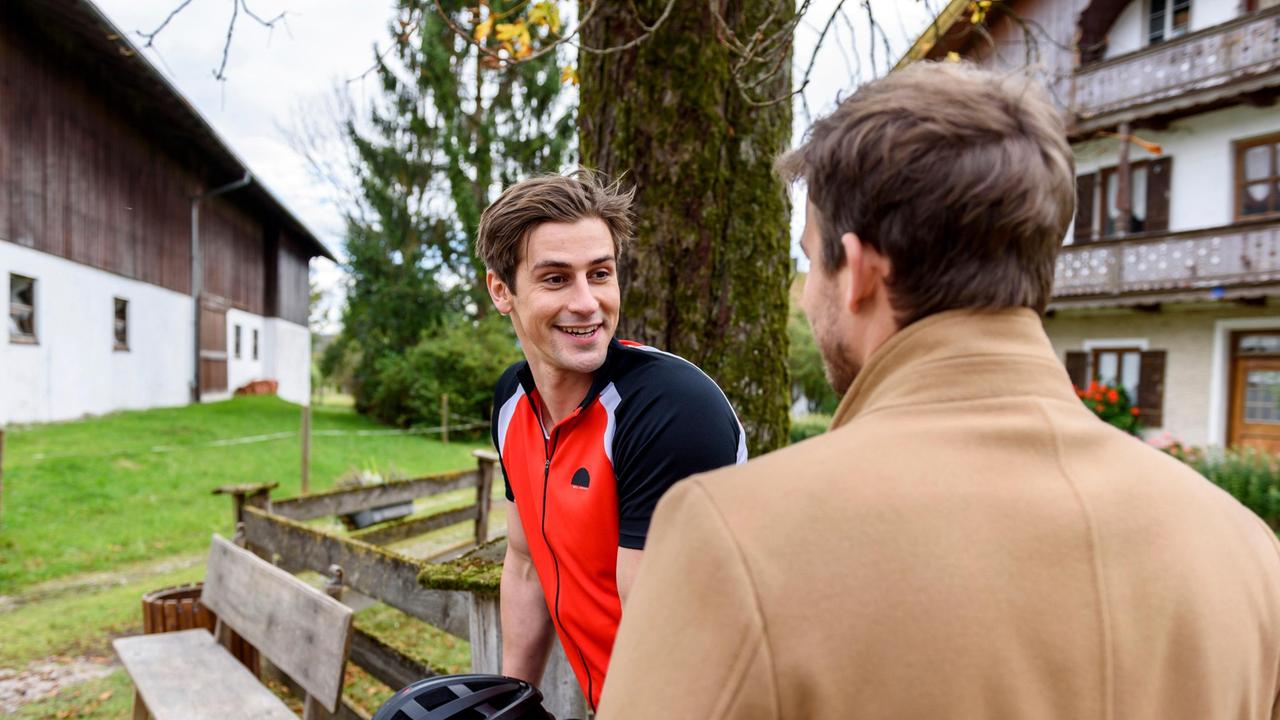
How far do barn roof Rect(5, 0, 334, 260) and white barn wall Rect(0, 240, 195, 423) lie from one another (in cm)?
398

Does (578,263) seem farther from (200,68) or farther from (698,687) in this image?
(200,68)

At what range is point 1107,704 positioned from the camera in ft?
2.80

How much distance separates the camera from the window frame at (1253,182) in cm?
1380

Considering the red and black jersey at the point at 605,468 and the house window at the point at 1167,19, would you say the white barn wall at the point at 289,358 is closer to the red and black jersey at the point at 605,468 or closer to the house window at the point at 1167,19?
the house window at the point at 1167,19

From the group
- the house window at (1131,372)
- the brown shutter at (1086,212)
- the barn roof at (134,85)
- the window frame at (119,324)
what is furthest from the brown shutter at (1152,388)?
the window frame at (119,324)

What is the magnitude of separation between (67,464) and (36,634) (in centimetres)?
598

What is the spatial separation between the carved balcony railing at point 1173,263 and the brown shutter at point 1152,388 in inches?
68.6

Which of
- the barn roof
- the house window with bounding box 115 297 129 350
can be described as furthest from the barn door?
the barn roof

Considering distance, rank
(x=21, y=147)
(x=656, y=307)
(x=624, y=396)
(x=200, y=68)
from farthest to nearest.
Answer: (x=21, y=147) < (x=200, y=68) < (x=656, y=307) < (x=624, y=396)

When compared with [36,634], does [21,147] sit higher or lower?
higher

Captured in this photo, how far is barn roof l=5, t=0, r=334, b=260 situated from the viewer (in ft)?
46.0

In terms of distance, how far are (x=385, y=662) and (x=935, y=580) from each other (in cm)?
353

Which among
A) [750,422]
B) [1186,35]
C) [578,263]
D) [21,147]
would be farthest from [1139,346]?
[21,147]

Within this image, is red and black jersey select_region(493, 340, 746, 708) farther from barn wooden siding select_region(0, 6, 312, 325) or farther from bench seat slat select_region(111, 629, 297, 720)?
barn wooden siding select_region(0, 6, 312, 325)
